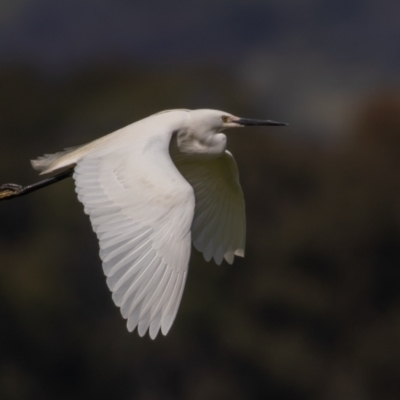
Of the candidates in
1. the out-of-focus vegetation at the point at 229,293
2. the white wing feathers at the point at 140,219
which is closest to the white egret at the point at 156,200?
the white wing feathers at the point at 140,219

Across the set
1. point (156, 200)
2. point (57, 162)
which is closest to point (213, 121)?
point (57, 162)

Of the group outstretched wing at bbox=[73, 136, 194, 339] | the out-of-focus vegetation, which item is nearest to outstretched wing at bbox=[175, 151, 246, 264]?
outstretched wing at bbox=[73, 136, 194, 339]

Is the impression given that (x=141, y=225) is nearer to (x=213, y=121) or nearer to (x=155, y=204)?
(x=155, y=204)

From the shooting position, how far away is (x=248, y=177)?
2520 cm

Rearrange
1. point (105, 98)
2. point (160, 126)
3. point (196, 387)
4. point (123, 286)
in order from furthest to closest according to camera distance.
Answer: point (105, 98) → point (196, 387) → point (160, 126) → point (123, 286)

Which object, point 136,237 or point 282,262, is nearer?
point 136,237

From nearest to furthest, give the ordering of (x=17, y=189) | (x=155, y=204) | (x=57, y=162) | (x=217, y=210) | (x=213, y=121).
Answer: (x=155, y=204)
(x=57, y=162)
(x=213, y=121)
(x=217, y=210)
(x=17, y=189)

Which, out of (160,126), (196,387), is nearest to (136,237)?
(160,126)

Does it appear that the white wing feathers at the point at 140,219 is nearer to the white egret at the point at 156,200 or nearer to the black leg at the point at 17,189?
the white egret at the point at 156,200

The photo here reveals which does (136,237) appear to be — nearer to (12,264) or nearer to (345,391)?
(345,391)

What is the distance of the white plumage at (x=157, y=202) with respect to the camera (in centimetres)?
572

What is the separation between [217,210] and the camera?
7.69m

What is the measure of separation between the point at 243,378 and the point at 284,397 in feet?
3.23

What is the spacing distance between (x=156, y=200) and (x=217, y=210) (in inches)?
61.8
